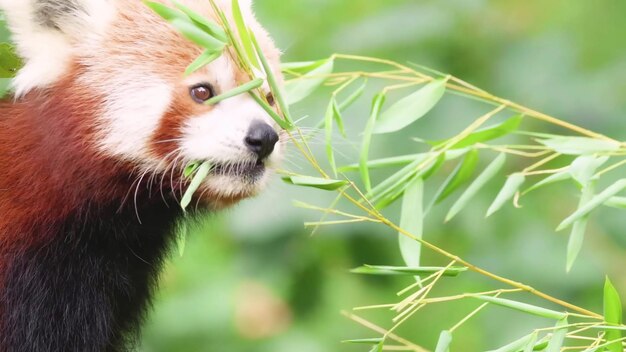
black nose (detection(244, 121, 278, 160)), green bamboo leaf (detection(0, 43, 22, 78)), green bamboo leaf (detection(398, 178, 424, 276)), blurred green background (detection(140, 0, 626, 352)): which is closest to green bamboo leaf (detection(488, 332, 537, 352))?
green bamboo leaf (detection(398, 178, 424, 276))

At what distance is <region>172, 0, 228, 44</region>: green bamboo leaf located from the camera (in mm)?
2375

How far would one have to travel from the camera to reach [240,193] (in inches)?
108

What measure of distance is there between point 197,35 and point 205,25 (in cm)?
7

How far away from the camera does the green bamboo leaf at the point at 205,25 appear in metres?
2.38

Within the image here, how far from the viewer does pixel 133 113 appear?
2721mm

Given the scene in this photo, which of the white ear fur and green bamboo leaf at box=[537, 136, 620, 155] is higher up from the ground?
green bamboo leaf at box=[537, 136, 620, 155]

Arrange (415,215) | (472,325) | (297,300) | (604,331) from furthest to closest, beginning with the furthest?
1. (472,325)
2. (297,300)
3. (415,215)
4. (604,331)

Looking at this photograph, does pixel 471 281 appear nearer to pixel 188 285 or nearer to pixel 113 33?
pixel 188 285

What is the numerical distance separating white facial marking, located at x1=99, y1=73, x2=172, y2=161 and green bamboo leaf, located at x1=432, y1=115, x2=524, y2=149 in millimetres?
643

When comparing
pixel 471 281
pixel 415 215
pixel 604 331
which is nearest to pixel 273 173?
pixel 415 215

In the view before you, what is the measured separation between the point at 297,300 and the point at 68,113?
155 cm

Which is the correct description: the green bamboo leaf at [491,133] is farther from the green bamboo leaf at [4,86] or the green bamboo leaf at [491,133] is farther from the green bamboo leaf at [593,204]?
the green bamboo leaf at [4,86]

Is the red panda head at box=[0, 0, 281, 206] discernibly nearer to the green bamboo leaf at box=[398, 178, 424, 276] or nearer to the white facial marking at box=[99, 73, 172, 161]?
the white facial marking at box=[99, 73, 172, 161]

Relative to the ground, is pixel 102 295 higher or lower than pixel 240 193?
lower
